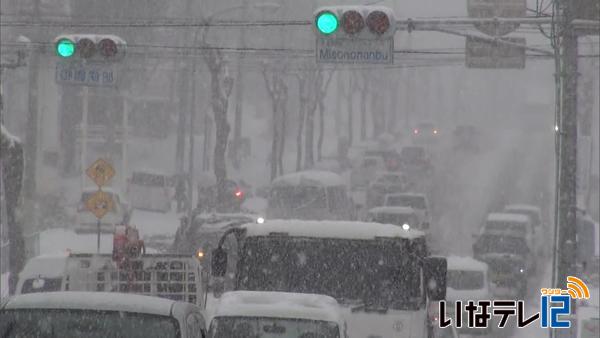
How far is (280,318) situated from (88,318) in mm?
1862

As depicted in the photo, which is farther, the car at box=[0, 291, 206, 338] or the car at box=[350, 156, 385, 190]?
the car at box=[350, 156, 385, 190]

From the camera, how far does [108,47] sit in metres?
20.5

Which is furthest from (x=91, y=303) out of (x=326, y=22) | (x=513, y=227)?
(x=513, y=227)

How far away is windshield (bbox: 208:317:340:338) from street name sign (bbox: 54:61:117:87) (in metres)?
11.3

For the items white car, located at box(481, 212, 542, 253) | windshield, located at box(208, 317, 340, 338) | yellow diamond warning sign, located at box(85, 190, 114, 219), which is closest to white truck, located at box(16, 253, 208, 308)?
windshield, located at box(208, 317, 340, 338)

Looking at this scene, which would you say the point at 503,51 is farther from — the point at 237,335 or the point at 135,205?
the point at 135,205

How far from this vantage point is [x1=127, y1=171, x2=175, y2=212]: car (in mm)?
49656

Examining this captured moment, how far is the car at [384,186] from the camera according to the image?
4909cm

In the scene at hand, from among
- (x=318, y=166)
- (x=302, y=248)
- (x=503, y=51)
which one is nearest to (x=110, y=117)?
(x=318, y=166)

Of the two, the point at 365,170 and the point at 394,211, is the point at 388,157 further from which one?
the point at 394,211

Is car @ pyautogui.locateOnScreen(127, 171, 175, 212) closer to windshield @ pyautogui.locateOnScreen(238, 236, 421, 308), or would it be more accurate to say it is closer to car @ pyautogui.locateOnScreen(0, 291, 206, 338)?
windshield @ pyautogui.locateOnScreen(238, 236, 421, 308)

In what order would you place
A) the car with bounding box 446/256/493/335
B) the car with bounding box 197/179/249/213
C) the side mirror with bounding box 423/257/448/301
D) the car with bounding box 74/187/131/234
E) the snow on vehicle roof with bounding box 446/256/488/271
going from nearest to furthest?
the side mirror with bounding box 423/257/448/301
the car with bounding box 446/256/493/335
the snow on vehicle roof with bounding box 446/256/488/271
the car with bounding box 74/187/131/234
the car with bounding box 197/179/249/213

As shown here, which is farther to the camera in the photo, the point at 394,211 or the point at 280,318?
the point at 394,211

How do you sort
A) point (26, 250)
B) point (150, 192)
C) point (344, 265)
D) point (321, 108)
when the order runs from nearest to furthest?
point (344, 265), point (26, 250), point (150, 192), point (321, 108)
